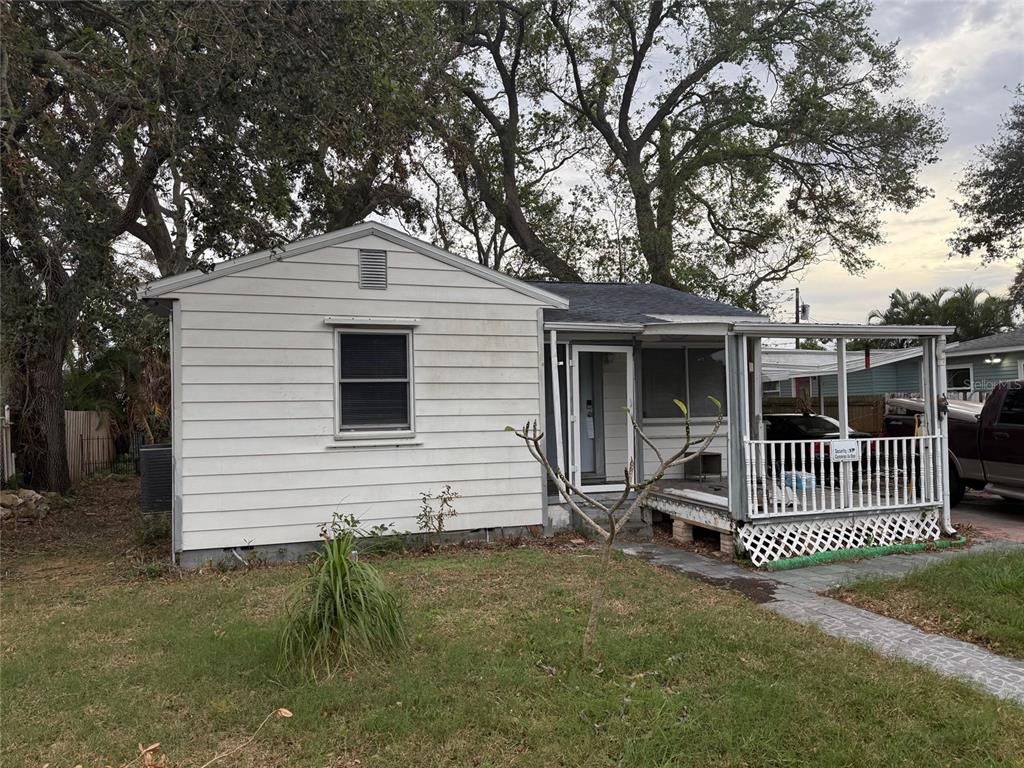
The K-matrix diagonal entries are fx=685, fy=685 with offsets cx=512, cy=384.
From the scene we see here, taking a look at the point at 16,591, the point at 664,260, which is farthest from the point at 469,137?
the point at 16,591

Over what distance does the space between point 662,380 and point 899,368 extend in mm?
17519

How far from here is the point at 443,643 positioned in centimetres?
451

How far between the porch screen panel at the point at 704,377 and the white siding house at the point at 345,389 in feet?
8.87

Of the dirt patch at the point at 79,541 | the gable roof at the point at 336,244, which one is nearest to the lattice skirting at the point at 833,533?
the gable roof at the point at 336,244

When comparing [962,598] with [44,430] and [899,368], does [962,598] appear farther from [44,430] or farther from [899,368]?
[899,368]

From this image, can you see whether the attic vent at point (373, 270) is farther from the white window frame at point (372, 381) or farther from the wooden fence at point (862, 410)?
the wooden fence at point (862, 410)

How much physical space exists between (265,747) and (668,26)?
22014 mm

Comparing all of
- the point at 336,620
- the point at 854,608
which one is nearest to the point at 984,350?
the point at 854,608

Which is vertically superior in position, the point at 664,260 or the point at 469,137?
the point at 469,137

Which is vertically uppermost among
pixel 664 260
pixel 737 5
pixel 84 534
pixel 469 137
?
pixel 737 5

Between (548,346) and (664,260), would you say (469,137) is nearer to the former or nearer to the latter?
(664,260)

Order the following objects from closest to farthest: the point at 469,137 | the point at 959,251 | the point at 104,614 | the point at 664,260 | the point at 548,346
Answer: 1. the point at 104,614
2. the point at 548,346
3. the point at 469,137
4. the point at 664,260
5. the point at 959,251

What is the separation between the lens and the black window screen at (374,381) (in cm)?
762

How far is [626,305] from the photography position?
411 inches
